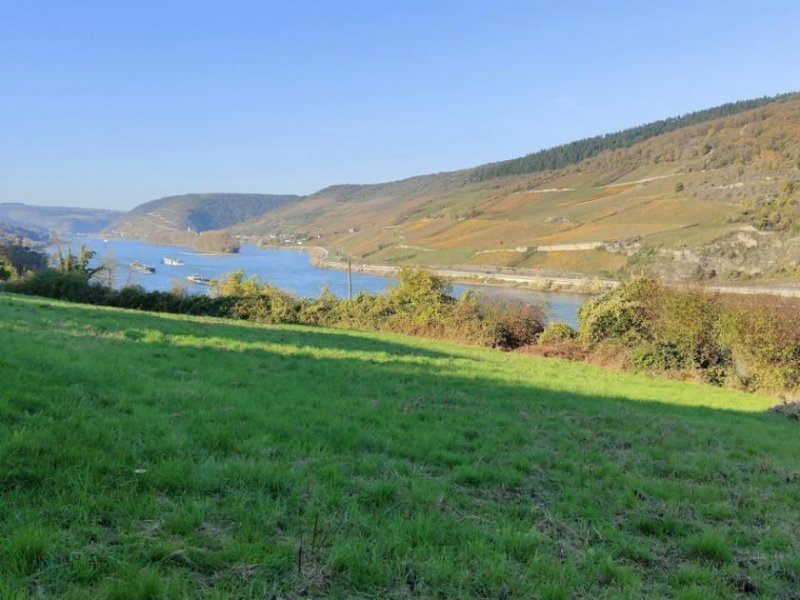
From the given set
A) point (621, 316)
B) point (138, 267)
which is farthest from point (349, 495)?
point (138, 267)

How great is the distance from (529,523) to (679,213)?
375 feet

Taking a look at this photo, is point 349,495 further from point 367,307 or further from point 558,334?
point 367,307

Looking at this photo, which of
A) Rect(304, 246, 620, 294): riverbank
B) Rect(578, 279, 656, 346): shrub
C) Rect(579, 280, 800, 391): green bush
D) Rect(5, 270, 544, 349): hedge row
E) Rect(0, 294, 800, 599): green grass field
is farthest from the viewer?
Rect(304, 246, 620, 294): riverbank

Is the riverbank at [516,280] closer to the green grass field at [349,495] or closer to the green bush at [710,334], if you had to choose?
the green bush at [710,334]

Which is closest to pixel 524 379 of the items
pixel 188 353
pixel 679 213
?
pixel 188 353

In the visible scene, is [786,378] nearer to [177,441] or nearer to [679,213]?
[177,441]

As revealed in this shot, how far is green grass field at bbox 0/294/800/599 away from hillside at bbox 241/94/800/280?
1415 inches

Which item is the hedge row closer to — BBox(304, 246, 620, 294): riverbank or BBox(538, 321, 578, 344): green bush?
BBox(538, 321, 578, 344): green bush

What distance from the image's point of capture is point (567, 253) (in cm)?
10019

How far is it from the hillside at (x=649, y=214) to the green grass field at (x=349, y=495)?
118 ft

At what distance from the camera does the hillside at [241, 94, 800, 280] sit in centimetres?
7962

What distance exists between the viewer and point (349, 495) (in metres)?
4.74

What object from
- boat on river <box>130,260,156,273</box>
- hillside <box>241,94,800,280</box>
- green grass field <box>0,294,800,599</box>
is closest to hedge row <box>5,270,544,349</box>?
hillside <box>241,94,800,280</box>

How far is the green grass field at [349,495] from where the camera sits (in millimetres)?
3379
